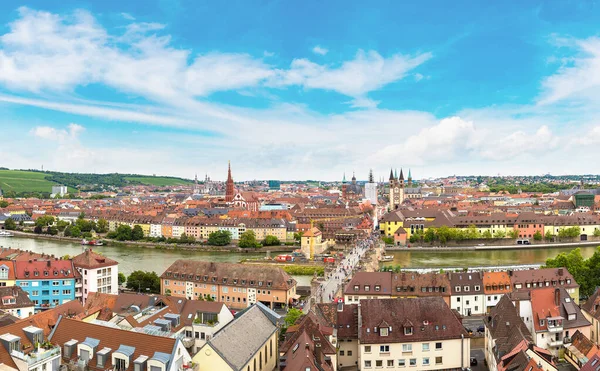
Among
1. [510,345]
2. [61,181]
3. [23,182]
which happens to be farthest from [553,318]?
[61,181]

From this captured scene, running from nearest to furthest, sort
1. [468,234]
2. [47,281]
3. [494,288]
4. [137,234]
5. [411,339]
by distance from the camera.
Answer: [411,339] < [494,288] < [47,281] < [468,234] < [137,234]

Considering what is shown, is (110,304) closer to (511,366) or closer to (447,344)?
(447,344)

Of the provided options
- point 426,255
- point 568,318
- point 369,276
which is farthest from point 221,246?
point 568,318

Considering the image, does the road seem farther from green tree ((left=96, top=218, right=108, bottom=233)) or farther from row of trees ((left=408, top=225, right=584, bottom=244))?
green tree ((left=96, top=218, right=108, bottom=233))

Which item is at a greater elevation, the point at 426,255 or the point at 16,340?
the point at 16,340

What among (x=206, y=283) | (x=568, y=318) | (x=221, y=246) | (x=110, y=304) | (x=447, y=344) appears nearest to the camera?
(x=447, y=344)

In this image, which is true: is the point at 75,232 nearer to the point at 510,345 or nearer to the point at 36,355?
the point at 36,355

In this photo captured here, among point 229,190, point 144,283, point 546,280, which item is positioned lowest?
point 144,283
